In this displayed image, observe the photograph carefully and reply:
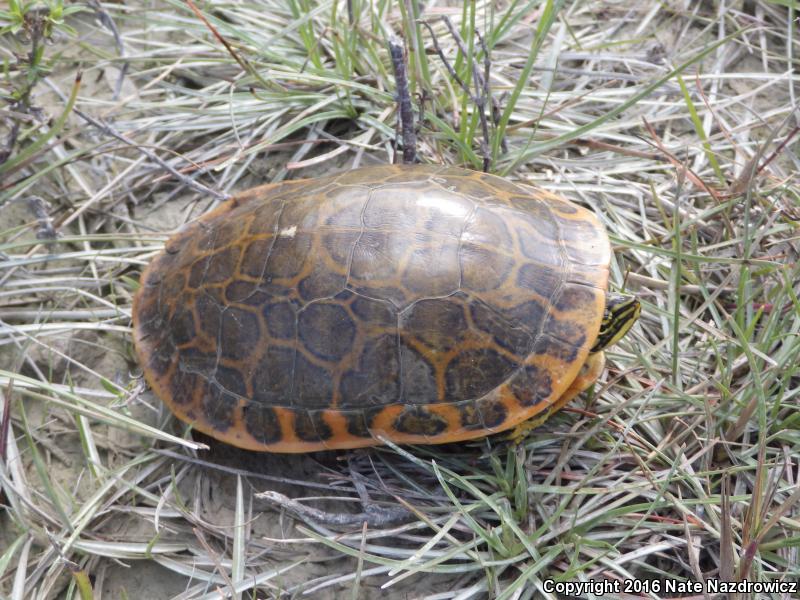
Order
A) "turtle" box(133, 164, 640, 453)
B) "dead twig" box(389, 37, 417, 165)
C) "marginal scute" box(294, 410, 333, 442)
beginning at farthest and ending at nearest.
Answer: "dead twig" box(389, 37, 417, 165) < "marginal scute" box(294, 410, 333, 442) < "turtle" box(133, 164, 640, 453)

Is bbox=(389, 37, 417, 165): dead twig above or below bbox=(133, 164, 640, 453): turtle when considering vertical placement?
above

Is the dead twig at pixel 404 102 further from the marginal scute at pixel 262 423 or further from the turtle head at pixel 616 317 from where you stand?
the marginal scute at pixel 262 423

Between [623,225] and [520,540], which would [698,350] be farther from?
[520,540]

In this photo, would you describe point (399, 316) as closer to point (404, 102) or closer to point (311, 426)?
point (311, 426)

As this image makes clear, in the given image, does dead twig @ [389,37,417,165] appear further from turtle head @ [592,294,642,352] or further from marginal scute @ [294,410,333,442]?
marginal scute @ [294,410,333,442]

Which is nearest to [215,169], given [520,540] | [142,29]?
[142,29]

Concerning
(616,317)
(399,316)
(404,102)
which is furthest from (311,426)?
(404,102)

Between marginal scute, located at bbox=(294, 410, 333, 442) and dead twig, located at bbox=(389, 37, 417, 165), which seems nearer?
marginal scute, located at bbox=(294, 410, 333, 442)

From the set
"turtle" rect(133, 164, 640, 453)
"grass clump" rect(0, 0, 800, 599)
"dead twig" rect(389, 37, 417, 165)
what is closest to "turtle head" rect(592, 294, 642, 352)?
"turtle" rect(133, 164, 640, 453)
